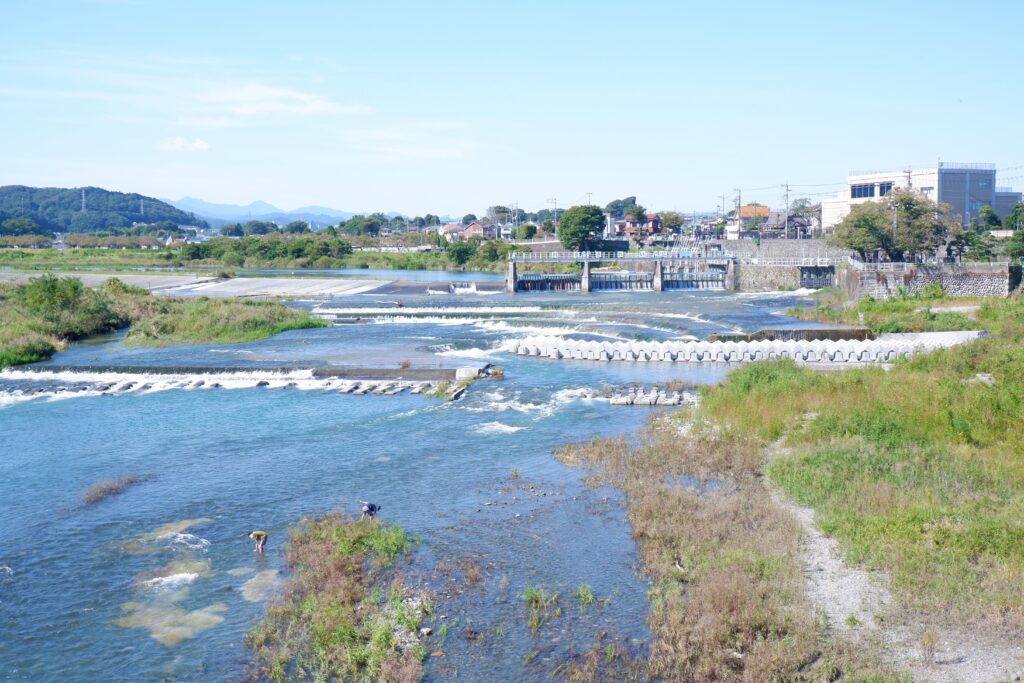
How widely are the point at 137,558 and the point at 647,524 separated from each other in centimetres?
786

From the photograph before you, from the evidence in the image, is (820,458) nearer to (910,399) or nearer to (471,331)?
(910,399)

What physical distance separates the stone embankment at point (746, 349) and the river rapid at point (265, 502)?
906mm

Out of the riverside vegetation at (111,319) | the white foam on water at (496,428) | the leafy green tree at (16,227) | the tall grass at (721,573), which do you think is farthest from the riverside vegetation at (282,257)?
the tall grass at (721,573)

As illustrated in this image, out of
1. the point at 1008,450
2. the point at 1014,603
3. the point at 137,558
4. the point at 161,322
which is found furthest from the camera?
the point at 161,322

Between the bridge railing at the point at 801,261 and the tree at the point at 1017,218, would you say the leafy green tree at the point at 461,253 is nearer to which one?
the bridge railing at the point at 801,261

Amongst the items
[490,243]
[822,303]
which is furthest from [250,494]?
[490,243]

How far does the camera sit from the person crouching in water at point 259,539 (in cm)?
1310

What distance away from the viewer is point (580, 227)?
84938mm

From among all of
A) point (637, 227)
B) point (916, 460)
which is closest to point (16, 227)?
point (637, 227)

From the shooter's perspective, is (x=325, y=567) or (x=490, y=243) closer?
(x=325, y=567)

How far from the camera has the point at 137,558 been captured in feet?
42.5

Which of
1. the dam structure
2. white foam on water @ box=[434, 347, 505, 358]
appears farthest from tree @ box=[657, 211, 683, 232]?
white foam on water @ box=[434, 347, 505, 358]

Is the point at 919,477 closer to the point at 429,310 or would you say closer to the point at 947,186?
the point at 429,310

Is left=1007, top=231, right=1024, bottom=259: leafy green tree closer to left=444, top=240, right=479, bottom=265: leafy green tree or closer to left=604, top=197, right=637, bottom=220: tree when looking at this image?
left=444, top=240, right=479, bottom=265: leafy green tree
